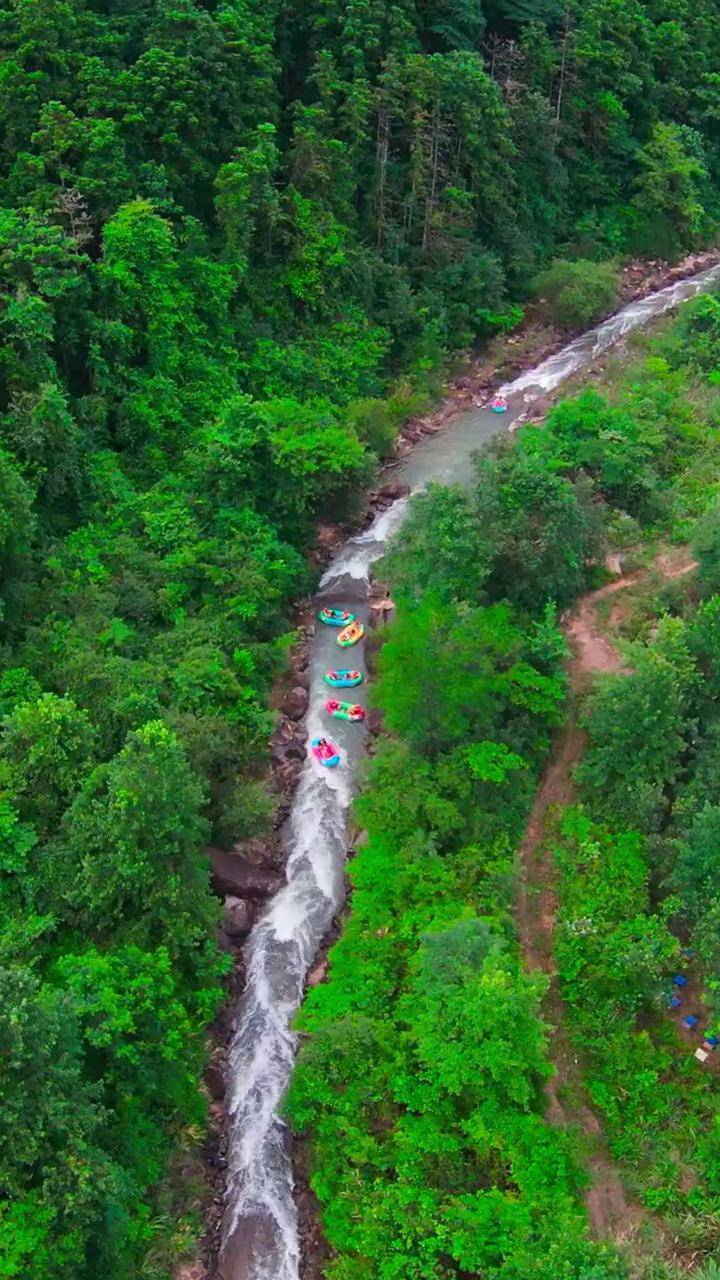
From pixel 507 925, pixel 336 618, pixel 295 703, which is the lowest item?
pixel 507 925

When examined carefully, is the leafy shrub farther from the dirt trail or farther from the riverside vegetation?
the dirt trail

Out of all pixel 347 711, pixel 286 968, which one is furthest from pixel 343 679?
pixel 286 968

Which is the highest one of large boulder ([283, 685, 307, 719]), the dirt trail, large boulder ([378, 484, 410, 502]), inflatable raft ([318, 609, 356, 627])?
large boulder ([378, 484, 410, 502])

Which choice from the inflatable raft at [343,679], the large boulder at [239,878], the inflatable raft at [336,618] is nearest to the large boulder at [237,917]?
the large boulder at [239,878]

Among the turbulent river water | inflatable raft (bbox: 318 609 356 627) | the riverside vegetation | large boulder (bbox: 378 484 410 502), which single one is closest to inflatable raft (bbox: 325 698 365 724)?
the turbulent river water

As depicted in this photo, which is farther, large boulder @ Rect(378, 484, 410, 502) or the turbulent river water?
large boulder @ Rect(378, 484, 410, 502)

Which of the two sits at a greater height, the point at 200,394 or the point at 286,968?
the point at 200,394

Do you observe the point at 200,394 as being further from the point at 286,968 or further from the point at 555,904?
the point at 555,904
